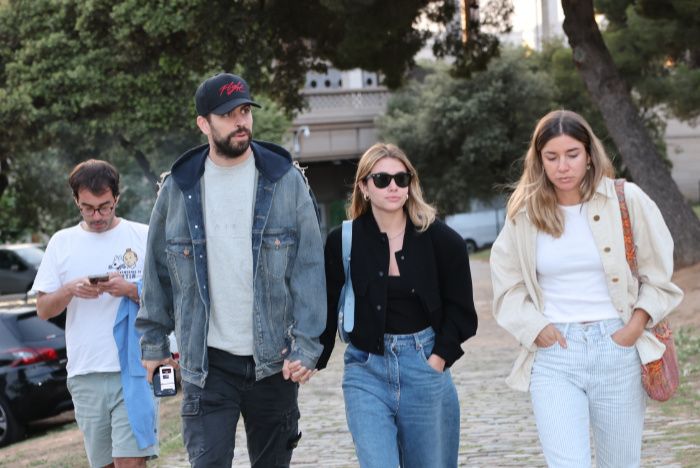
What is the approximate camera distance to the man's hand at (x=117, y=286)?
6.14 meters

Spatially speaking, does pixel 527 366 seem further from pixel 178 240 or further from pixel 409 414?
pixel 178 240

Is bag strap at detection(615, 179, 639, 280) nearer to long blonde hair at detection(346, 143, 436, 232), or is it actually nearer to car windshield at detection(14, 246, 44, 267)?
long blonde hair at detection(346, 143, 436, 232)

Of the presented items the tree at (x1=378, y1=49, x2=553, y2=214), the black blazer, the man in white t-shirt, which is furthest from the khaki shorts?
the tree at (x1=378, y1=49, x2=553, y2=214)

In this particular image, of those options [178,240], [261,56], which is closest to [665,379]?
[178,240]

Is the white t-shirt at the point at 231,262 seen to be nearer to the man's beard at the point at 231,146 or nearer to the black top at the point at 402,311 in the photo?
the man's beard at the point at 231,146

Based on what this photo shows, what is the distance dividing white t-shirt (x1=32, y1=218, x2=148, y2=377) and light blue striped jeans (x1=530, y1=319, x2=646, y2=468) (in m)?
2.35

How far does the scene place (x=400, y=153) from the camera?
17.8 feet

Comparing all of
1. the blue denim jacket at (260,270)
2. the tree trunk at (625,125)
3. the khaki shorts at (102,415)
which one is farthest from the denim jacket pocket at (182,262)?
the tree trunk at (625,125)

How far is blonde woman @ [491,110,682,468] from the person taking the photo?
4977 millimetres

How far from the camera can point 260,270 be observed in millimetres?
5176

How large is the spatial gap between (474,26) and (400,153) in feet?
57.4

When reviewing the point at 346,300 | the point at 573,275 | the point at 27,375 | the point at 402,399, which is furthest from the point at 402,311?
the point at 27,375

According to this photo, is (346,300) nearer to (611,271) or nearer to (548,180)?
(548,180)

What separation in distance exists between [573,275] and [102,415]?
103 inches
